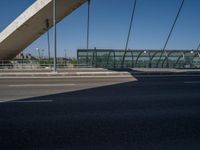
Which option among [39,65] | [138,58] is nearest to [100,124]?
[138,58]

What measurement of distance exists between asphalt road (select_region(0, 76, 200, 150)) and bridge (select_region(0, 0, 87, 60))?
16092 millimetres

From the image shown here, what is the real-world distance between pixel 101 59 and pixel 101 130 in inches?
659

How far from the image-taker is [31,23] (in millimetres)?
21172

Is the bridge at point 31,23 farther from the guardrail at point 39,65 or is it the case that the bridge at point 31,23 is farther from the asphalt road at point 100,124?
the asphalt road at point 100,124

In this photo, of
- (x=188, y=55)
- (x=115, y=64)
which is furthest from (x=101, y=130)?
(x=188, y=55)

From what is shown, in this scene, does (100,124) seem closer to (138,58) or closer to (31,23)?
(138,58)

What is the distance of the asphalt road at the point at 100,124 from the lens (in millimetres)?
3076

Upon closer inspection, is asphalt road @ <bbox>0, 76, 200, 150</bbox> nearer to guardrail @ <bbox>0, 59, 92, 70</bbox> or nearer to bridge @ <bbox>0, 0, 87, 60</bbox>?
guardrail @ <bbox>0, 59, 92, 70</bbox>

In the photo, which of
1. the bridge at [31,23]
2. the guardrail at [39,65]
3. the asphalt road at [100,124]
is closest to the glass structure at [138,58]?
the guardrail at [39,65]

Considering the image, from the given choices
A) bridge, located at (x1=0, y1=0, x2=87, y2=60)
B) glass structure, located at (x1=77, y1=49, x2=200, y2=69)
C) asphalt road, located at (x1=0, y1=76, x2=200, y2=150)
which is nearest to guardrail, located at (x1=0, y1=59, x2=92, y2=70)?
glass structure, located at (x1=77, y1=49, x2=200, y2=69)

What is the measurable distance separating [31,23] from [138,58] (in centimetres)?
1260

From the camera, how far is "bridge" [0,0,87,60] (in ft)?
63.7

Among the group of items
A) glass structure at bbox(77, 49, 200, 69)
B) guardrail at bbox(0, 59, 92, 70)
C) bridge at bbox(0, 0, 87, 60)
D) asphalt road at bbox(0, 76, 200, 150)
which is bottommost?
asphalt road at bbox(0, 76, 200, 150)

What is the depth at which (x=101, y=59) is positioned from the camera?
792 inches
